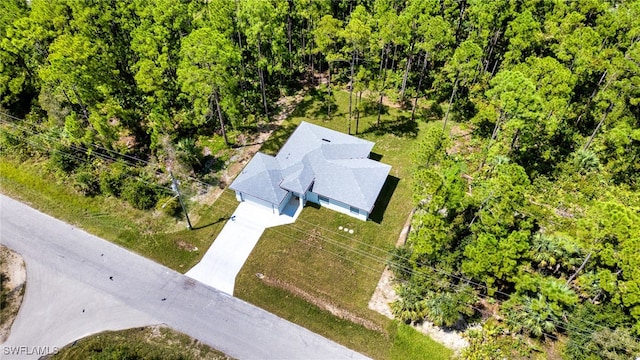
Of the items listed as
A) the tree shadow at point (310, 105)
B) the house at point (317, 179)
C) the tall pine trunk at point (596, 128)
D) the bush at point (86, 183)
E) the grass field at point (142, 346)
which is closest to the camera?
the grass field at point (142, 346)

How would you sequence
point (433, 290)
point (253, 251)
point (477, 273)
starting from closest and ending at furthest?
point (477, 273)
point (433, 290)
point (253, 251)

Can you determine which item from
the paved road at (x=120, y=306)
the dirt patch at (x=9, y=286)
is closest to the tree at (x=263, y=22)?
the paved road at (x=120, y=306)

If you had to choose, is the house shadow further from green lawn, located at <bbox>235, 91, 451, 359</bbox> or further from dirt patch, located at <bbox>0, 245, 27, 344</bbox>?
dirt patch, located at <bbox>0, 245, 27, 344</bbox>

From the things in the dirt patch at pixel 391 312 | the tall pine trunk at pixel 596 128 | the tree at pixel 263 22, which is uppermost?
the tree at pixel 263 22

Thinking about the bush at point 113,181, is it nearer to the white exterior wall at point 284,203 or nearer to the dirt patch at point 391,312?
the white exterior wall at point 284,203

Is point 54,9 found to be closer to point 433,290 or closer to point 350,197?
point 350,197

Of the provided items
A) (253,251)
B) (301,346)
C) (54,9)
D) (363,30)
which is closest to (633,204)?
(363,30)

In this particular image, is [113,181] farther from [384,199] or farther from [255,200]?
[384,199]
